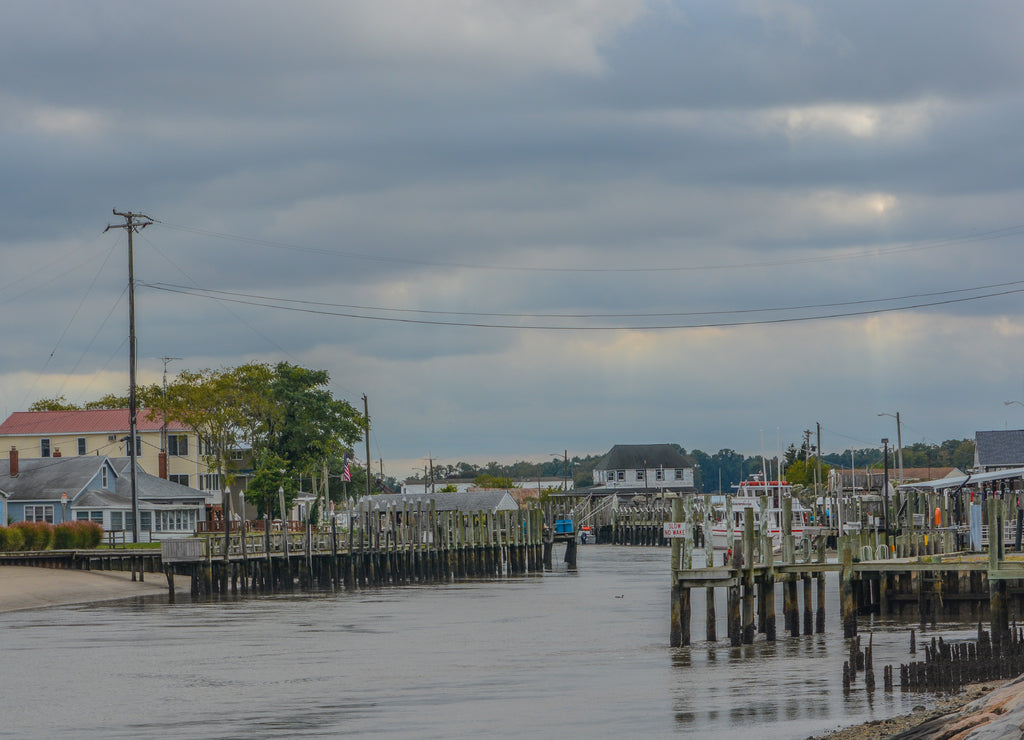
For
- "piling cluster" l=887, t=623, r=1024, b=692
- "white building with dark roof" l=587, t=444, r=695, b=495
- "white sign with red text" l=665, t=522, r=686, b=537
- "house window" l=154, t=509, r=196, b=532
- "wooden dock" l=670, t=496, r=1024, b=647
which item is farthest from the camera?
"white building with dark roof" l=587, t=444, r=695, b=495

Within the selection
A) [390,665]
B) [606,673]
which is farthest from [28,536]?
[606,673]

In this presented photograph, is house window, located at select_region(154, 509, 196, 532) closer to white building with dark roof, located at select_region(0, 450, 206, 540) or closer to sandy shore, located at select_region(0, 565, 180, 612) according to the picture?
white building with dark roof, located at select_region(0, 450, 206, 540)

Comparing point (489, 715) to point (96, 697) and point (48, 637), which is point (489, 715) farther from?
point (48, 637)

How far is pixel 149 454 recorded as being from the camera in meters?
116

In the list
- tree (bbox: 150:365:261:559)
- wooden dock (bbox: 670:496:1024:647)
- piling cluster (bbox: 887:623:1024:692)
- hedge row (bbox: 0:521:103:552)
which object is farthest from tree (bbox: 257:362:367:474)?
piling cluster (bbox: 887:623:1024:692)

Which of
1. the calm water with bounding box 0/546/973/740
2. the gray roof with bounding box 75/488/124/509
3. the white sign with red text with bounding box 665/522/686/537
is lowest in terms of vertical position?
the calm water with bounding box 0/546/973/740

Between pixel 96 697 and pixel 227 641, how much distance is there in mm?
10502

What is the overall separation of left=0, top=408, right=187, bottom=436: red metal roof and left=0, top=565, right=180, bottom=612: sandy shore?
2009 inches

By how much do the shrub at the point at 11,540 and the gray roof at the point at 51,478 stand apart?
744 inches

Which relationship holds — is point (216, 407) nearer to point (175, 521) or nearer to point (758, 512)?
point (175, 521)

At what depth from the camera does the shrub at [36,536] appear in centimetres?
6744

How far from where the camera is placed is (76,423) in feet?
378

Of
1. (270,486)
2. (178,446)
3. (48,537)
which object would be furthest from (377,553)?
(178,446)

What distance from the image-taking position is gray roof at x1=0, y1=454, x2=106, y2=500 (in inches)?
3393
